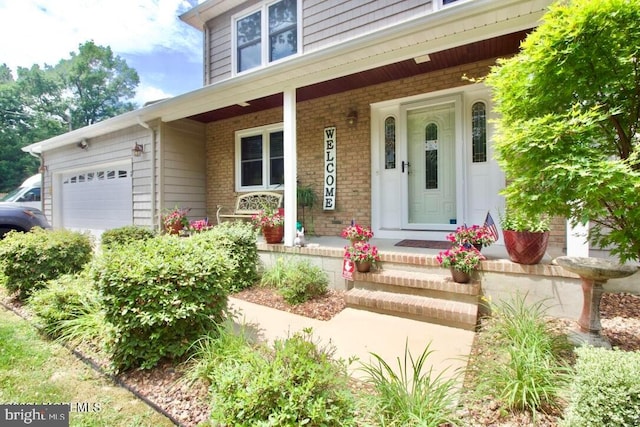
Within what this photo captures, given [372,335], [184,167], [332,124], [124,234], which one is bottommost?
[372,335]

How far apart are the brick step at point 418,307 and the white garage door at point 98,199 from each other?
6.16 meters

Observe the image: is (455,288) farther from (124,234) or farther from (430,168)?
(124,234)

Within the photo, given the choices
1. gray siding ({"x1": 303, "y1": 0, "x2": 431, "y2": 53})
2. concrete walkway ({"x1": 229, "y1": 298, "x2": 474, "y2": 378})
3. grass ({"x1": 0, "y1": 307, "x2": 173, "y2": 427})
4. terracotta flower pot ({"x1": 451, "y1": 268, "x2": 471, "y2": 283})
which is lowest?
grass ({"x1": 0, "y1": 307, "x2": 173, "y2": 427})

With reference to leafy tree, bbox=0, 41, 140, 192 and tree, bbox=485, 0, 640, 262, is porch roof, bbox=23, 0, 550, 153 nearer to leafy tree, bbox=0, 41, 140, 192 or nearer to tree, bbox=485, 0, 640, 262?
tree, bbox=485, 0, 640, 262

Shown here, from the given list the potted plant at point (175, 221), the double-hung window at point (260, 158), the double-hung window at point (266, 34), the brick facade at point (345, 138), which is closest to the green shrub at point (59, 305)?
the potted plant at point (175, 221)

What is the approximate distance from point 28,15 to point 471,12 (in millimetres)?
18088

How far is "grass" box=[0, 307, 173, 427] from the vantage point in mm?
1920

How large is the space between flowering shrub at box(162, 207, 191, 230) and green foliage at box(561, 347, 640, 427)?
619 cm

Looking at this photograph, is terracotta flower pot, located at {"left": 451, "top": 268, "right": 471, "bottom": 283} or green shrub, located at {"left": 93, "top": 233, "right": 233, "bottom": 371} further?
terracotta flower pot, located at {"left": 451, "top": 268, "right": 471, "bottom": 283}

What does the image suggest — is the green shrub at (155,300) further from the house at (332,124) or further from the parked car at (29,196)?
the parked car at (29,196)

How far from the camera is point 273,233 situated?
4.65m

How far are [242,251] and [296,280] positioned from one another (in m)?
1.00

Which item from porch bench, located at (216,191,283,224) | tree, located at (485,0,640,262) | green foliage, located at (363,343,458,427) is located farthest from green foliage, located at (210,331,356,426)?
porch bench, located at (216,191,283,224)

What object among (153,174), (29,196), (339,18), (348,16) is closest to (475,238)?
(348,16)
